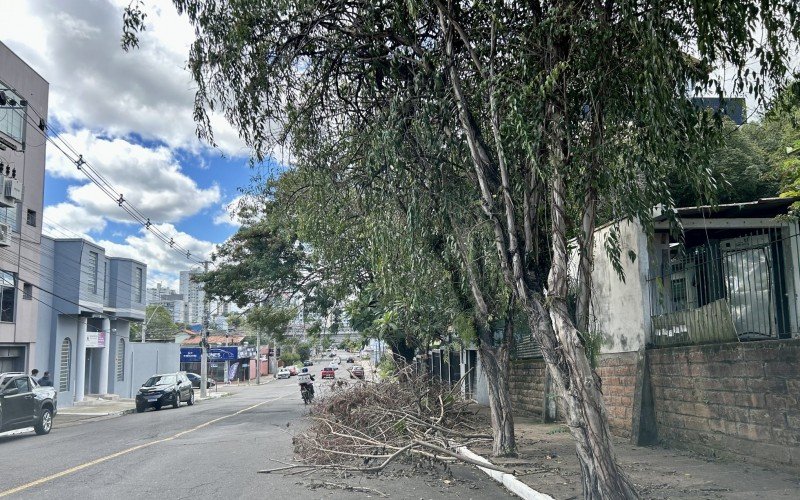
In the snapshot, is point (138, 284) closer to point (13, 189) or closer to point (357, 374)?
point (13, 189)

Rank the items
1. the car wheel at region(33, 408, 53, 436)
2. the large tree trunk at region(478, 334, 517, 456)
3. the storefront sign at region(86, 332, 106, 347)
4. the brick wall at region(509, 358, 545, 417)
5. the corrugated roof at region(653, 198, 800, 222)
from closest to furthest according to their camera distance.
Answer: the large tree trunk at region(478, 334, 517, 456)
the corrugated roof at region(653, 198, 800, 222)
the brick wall at region(509, 358, 545, 417)
the car wheel at region(33, 408, 53, 436)
the storefront sign at region(86, 332, 106, 347)

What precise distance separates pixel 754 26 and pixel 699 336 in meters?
4.97

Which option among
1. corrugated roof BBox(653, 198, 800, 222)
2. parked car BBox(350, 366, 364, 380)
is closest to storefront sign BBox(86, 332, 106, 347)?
parked car BBox(350, 366, 364, 380)

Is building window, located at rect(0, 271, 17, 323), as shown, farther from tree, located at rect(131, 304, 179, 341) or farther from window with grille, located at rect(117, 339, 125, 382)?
tree, located at rect(131, 304, 179, 341)

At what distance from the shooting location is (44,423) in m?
18.7

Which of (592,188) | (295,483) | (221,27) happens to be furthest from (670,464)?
(221,27)

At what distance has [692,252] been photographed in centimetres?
1047

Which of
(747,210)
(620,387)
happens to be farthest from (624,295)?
(747,210)

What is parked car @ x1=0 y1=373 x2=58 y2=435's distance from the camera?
16.8 metres

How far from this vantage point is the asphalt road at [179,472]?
8.56 meters

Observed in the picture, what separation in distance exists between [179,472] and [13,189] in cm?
1871

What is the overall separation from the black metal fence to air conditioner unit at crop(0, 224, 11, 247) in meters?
23.0

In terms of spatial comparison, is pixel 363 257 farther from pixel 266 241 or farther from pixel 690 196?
pixel 266 241

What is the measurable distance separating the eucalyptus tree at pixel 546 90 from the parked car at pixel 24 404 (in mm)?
11464
